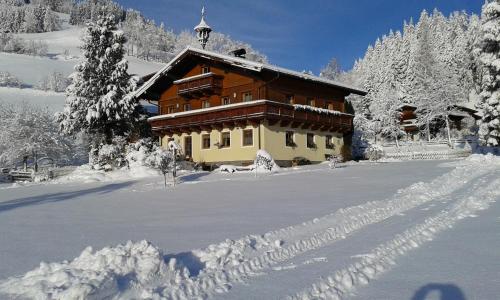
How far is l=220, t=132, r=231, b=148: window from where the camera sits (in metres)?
32.6

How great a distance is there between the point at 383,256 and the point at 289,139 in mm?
26121

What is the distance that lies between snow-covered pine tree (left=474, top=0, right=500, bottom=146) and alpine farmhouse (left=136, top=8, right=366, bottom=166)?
10952 millimetres

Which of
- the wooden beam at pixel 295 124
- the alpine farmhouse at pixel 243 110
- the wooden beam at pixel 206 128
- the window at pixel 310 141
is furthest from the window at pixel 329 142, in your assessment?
the wooden beam at pixel 206 128

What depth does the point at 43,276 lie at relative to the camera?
5.28 meters

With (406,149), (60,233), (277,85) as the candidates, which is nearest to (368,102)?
(406,149)

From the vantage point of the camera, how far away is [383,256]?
6773mm

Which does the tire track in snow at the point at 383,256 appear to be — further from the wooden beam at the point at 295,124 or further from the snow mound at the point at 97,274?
the wooden beam at the point at 295,124

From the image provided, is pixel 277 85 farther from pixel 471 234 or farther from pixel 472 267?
pixel 472 267

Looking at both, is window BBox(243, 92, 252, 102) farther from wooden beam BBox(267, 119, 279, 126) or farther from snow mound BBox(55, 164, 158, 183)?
snow mound BBox(55, 164, 158, 183)

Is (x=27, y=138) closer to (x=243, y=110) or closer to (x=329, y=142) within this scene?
(x=243, y=110)

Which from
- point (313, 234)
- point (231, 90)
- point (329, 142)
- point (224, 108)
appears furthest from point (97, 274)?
point (329, 142)

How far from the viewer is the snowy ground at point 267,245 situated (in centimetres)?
528

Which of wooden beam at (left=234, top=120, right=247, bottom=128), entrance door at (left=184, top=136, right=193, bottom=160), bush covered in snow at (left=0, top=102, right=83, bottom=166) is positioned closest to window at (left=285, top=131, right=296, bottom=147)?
wooden beam at (left=234, top=120, right=247, bottom=128)

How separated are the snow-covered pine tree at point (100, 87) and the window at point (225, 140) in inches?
294
